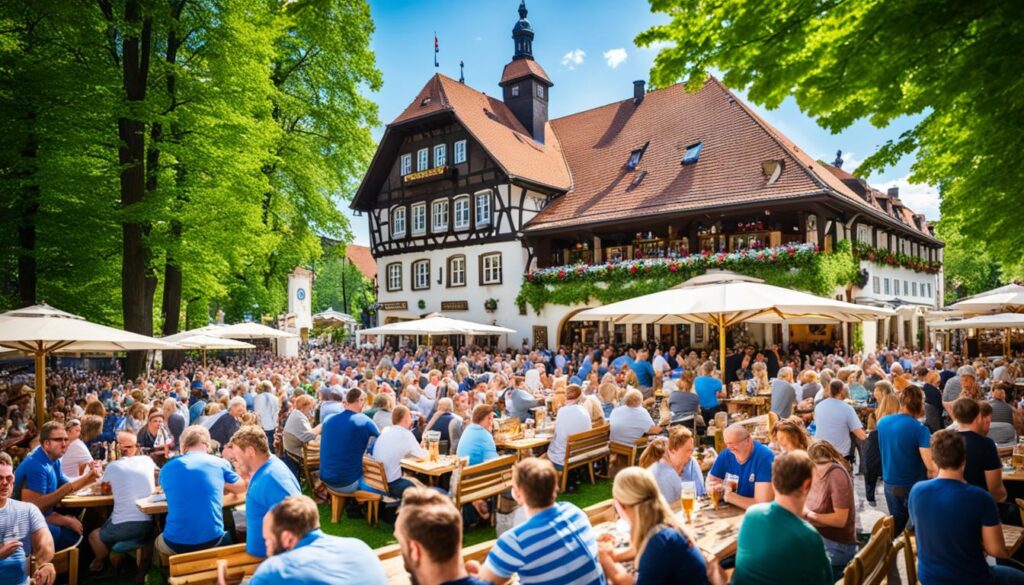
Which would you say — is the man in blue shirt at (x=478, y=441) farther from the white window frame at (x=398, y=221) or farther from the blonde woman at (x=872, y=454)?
the white window frame at (x=398, y=221)

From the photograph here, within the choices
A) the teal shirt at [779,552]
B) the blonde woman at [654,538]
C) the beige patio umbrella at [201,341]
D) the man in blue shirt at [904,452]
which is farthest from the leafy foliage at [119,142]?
the teal shirt at [779,552]

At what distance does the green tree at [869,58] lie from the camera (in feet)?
10.6

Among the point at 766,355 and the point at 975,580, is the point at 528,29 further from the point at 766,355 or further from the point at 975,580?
the point at 975,580

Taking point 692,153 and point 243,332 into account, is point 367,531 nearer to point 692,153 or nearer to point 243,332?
point 243,332

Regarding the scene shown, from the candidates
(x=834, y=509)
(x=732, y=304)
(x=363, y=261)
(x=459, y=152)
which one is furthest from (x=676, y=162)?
(x=363, y=261)

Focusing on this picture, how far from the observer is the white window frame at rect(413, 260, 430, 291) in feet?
99.7

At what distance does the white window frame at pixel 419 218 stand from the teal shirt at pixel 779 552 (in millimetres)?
27470

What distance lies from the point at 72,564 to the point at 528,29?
31887 millimetres

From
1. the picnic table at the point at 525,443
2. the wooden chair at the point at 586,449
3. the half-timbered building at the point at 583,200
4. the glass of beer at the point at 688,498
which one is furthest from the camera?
the half-timbered building at the point at 583,200

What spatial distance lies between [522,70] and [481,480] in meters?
28.3

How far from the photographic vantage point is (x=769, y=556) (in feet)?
11.0

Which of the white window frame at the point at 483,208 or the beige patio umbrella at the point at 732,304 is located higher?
the white window frame at the point at 483,208

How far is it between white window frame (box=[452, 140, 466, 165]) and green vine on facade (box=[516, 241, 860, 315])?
6495 mm

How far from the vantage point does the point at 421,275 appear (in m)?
30.8
